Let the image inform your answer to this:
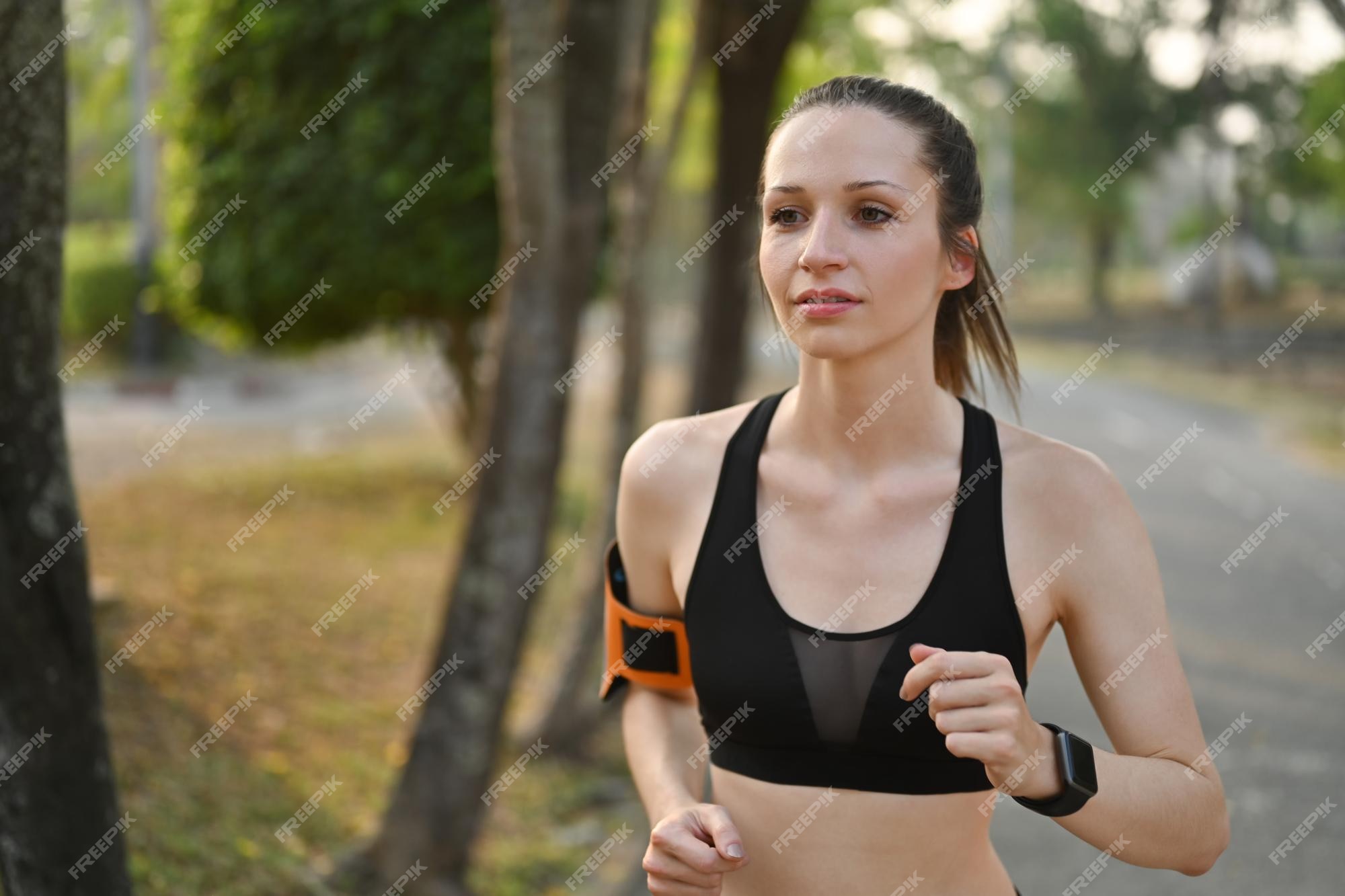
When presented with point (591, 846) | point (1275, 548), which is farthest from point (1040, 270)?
point (591, 846)

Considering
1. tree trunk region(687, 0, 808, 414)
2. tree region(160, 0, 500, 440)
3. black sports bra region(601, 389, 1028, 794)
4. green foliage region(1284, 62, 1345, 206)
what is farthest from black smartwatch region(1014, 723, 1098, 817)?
green foliage region(1284, 62, 1345, 206)

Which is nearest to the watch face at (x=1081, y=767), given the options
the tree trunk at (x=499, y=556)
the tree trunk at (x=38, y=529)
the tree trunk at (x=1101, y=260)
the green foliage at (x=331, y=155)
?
the tree trunk at (x=38, y=529)

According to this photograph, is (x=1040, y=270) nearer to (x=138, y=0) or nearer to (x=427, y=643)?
(x=138, y=0)

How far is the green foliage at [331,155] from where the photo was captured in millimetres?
11664

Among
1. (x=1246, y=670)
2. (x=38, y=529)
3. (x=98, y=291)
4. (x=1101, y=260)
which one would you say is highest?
(x=98, y=291)

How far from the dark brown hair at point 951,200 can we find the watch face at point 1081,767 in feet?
2.43

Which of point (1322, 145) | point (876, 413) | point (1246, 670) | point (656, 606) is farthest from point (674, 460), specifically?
point (1322, 145)

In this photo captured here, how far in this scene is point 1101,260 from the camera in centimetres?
4784

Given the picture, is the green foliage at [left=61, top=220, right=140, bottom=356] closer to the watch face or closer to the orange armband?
the orange armband

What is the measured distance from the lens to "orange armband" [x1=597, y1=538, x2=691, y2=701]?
2479 millimetres

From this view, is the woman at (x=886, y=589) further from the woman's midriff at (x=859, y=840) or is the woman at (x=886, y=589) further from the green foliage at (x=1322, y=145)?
the green foliage at (x=1322, y=145)

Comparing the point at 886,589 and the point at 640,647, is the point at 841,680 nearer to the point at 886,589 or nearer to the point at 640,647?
the point at 886,589

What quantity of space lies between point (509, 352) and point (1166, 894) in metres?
3.71

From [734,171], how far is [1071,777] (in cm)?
666
